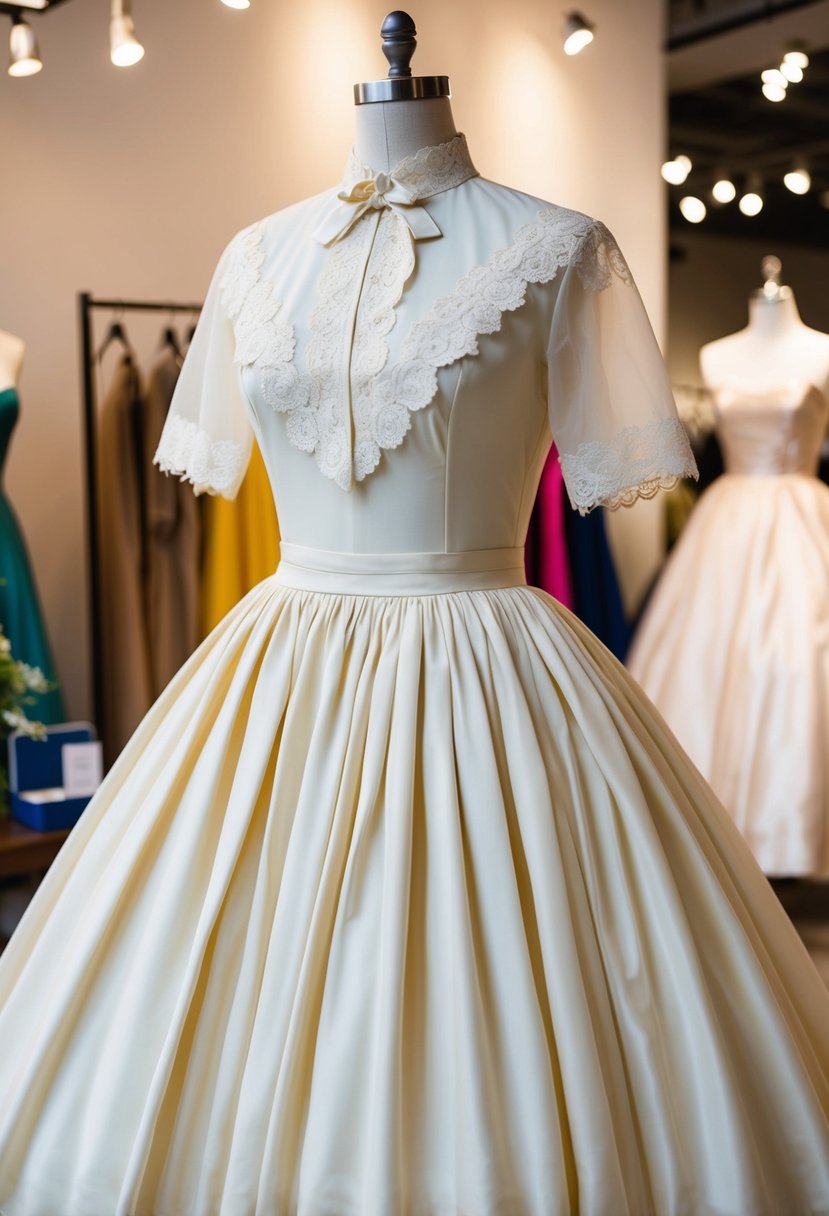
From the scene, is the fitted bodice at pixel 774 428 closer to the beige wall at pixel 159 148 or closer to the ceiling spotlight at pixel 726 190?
the ceiling spotlight at pixel 726 190

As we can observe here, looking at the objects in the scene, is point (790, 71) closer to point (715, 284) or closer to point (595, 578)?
point (715, 284)

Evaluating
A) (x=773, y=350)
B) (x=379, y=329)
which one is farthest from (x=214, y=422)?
(x=773, y=350)

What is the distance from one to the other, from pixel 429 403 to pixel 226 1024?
2.48 feet

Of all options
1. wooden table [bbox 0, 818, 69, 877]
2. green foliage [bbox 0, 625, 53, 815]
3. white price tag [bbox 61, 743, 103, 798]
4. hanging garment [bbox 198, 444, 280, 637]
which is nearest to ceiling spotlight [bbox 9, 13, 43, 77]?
hanging garment [bbox 198, 444, 280, 637]

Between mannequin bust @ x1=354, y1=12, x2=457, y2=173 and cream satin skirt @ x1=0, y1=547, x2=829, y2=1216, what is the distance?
0.56m

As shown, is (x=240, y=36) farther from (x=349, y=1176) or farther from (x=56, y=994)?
(x=349, y=1176)

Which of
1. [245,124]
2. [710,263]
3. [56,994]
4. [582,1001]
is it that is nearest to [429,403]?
[582,1001]

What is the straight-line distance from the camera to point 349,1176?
131cm

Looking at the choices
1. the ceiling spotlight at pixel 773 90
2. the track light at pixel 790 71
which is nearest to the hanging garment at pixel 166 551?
the ceiling spotlight at pixel 773 90

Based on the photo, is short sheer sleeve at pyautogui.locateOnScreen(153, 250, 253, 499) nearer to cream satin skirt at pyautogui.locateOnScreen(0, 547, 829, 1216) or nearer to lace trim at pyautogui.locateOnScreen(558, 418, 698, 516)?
cream satin skirt at pyautogui.locateOnScreen(0, 547, 829, 1216)

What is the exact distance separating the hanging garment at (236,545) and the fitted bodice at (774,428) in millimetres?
1387

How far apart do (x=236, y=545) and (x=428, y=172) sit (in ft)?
5.70

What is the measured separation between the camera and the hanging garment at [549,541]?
398 centimetres

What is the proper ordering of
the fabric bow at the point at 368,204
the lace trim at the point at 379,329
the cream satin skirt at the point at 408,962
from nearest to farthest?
1. the cream satin skirt at the point at 408,962
2. the lace trim at the point at 379,329
3. the fabric bow at the point at 368,204
